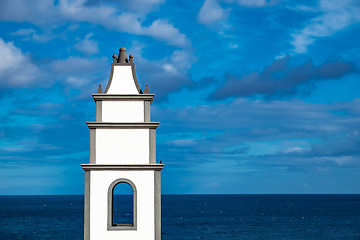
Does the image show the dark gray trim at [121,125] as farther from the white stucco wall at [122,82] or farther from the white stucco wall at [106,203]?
the white stucco wall at [106,203]

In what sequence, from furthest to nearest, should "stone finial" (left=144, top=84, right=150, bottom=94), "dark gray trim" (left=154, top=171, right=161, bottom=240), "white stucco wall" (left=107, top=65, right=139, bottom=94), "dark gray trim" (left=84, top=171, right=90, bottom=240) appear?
"white stucco wall" (left=107, top=65, right=139, bottom=94) < "stone finial" (left=144, top=84, right=150, bottom=94) < "dark gray trim" (left=154, top=171, right=161, bottom=240) < "dark gray trim" (left=84, top=171, right=90, bottom=240)

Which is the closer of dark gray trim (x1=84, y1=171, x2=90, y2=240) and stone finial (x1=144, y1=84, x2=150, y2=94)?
dark gray trim (x1=84, y1=171, x2=90, y2=240)

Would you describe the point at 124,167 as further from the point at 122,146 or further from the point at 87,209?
the point at 87,209

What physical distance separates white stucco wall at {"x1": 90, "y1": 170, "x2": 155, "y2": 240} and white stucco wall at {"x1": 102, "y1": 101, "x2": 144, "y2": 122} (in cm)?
234

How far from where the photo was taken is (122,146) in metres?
23.0

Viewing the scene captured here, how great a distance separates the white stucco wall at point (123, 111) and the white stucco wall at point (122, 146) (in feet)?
1.67

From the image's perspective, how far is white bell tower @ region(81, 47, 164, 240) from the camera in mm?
22703

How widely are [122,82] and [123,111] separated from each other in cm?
141

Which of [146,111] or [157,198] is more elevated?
[146,111]

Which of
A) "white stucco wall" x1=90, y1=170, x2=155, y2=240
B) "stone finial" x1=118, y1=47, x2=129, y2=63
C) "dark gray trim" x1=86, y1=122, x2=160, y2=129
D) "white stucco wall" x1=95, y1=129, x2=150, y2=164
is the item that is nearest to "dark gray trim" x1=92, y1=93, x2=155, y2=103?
"dark gray trim" x1=86, y1=122, x2=160, y2=129

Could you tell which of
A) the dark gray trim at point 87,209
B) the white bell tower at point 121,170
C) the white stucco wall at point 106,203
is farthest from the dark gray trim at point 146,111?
the dark gray trim at point 87,209

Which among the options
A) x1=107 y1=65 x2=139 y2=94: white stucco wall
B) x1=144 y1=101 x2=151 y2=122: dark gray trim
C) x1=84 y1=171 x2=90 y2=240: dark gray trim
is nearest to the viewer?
x1=84 y1=171 x2=90 y2=240: dark gray trim

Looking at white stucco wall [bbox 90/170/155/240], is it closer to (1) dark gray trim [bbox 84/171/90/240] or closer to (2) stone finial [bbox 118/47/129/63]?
(1) dark gray trim [bbox 84/171/90/240]

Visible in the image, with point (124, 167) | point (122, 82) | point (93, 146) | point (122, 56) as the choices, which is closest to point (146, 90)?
point (122, 82)
